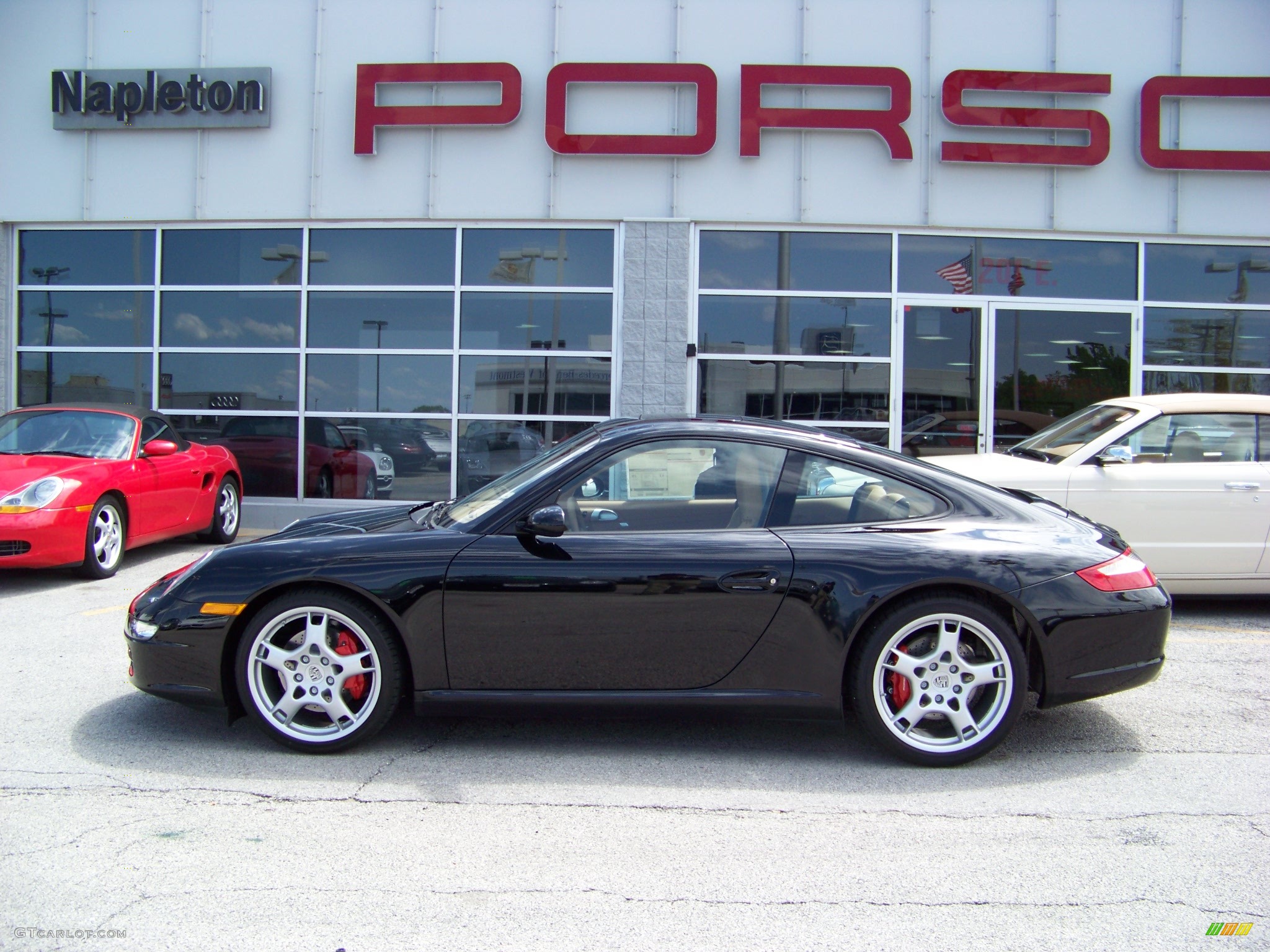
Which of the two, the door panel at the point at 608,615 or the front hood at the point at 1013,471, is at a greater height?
the front hood at the point at 1013,471

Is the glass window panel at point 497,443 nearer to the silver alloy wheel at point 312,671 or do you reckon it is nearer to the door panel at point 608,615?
the silver alloy wheel at point 312,671

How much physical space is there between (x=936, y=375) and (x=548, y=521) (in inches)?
313

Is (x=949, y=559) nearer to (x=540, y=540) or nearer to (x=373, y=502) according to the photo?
(x=540, y=540)

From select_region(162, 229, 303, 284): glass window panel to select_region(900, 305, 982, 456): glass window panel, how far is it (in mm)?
6855

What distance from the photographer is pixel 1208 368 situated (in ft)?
35.2

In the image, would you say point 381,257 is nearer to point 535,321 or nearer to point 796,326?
point 535,321

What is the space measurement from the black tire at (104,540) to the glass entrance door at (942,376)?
24.8 ft

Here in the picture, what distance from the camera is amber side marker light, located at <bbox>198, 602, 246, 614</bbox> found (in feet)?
12.1

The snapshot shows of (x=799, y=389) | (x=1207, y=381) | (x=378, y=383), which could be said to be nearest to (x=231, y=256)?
(x=378, y=383)

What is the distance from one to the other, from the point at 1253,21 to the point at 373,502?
35.7 feet

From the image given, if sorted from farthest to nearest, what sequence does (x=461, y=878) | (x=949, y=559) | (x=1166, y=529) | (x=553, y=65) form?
(x=553, y=65), (x=1166, y=529), (x=949, y=559), (x=461, y=878)

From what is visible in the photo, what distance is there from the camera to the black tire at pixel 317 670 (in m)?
3.68

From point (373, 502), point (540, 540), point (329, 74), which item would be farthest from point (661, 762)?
point (329, 74)

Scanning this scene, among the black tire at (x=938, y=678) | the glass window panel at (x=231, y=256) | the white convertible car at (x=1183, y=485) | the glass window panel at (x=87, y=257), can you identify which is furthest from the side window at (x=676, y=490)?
the glass window panel at (x=87, y=257)
